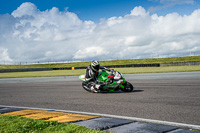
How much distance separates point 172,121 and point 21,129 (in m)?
3.02

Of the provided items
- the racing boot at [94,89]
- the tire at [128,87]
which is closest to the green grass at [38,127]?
the racing boot at [94,89]

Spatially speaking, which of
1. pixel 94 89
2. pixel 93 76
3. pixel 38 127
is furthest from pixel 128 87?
pixel 38 127

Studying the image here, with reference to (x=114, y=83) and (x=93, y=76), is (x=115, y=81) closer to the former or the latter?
(x=114, y=83)

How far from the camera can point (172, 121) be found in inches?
173

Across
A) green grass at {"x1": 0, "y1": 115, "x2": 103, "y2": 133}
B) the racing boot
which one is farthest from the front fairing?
green grass at {"x1": 0, "y1": 115, "x2": 103, "y2": 133}

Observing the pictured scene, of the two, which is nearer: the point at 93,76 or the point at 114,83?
the point at 114,83

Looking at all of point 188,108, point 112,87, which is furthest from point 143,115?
point 112,87

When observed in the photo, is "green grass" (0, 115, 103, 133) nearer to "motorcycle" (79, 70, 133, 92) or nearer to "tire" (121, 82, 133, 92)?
"motorcycle" (79, 70, 133, 92)

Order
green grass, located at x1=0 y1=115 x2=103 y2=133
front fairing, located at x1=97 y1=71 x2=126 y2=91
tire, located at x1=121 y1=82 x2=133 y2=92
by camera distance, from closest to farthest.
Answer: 1. green grass, located at x1=0 y1=115 x2=103 y2=133
2. front fairing, located at x1=97 y1=71 x2=126 y2=91
3. tire, located at x1=121 y1=82 x2=133 y2=92

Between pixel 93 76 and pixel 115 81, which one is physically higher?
pixel 93 76

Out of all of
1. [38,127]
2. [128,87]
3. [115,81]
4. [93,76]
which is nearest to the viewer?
[38,127]

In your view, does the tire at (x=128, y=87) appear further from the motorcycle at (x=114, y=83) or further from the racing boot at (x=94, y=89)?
the racing boot at (x=94, y=89)

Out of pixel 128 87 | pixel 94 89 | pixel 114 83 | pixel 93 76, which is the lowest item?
pixel 94 89

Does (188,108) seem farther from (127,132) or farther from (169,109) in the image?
(127,132)
